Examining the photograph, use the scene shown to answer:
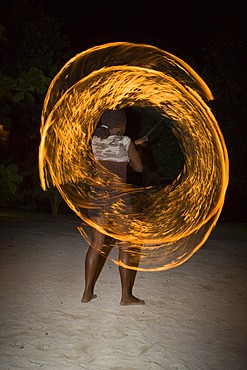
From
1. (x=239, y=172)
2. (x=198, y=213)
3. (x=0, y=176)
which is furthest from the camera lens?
(x=239, y=172)

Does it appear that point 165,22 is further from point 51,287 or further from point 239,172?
point 51,287

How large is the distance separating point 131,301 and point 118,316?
417mm

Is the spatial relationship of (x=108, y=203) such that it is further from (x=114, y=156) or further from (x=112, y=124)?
(x=112, y=124)

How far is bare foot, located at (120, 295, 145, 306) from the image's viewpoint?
17.1ft

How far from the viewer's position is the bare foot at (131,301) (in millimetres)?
5207

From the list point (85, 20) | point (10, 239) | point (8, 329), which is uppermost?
point (85, 20)

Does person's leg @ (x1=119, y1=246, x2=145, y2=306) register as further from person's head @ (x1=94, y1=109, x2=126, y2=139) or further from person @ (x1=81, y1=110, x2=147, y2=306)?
person's head @ (x1=94, y1=109, x2=126, y2=139)

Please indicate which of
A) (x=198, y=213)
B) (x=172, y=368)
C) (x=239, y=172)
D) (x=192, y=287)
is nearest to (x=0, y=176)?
(x=192, y=287)

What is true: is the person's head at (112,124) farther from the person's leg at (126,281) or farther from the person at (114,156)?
the person's leg at (126,281)

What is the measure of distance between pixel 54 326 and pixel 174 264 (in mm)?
3044

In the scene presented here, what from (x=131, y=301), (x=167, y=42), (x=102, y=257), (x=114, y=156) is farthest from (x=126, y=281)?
(x=167, y=42)

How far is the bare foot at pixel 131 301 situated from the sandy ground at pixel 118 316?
68mm

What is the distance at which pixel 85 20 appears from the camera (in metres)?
17.0

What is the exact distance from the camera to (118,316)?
4.84 meters
